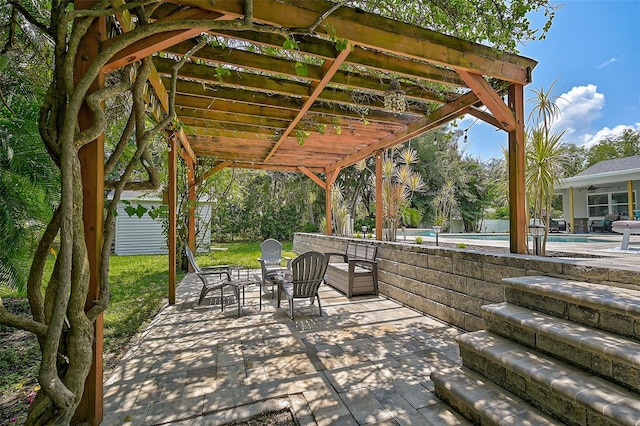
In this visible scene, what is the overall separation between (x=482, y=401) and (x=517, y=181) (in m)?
2.42

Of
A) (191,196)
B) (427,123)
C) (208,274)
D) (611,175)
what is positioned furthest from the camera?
(611,175)

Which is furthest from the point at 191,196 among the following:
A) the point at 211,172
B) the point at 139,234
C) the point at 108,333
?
the point at 139,234

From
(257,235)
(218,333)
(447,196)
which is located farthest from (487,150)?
(218,333)

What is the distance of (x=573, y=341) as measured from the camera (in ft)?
5.87

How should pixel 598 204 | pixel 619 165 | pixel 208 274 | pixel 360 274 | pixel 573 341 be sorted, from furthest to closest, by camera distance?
1. pixel 598 204
2. pixel 619 165
3. pixel 360 274
4. pixel 208 274
5. pixel 573 341

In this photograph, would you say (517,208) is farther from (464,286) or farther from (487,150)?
(487,150)

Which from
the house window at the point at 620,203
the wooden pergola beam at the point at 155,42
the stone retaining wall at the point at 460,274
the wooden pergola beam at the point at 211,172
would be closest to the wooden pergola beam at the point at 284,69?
the wooden pergola beam at the point at 155,42

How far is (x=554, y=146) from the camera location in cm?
347

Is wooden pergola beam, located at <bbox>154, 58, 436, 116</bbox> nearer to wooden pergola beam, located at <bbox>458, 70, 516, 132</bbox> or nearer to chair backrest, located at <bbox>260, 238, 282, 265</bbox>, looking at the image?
wooden pergola beam, located at <bbox>458, 70, 516, 132</bbox>

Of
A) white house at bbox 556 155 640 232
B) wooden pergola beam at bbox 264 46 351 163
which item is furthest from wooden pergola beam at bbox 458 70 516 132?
white house at bbox 556 155 640 232

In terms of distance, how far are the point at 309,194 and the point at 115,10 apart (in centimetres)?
1424

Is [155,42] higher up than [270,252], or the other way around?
[155,42]

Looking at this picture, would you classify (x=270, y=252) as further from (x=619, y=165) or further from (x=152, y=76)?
(x=619, y=165)

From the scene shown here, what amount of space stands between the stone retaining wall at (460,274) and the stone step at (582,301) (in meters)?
0.12
